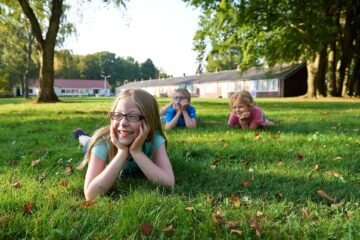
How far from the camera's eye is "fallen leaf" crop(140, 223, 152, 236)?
2.20 metres

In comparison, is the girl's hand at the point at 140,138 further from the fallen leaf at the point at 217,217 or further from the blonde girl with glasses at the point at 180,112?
the blonde girl with glasses at the point at 180,112

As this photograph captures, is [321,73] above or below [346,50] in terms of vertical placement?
below

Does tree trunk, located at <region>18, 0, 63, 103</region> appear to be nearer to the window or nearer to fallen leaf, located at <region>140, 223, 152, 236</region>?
fallen leaf, located at <region>140, 223, 152, 236</region>

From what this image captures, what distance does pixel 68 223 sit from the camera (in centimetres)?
232

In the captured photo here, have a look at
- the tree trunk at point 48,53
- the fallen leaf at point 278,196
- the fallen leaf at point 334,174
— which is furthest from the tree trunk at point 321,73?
the fallen leaf at point 278,196

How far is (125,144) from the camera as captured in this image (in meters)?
2.98

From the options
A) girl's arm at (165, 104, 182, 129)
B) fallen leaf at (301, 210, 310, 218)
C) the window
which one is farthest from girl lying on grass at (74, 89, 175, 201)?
the window

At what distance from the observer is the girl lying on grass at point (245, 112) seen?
672 cm

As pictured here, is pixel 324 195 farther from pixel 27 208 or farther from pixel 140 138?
pixel 27 208

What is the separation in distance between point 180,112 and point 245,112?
53.3 inches

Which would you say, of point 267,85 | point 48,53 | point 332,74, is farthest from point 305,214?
point 267,85

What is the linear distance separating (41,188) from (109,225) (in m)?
1.13

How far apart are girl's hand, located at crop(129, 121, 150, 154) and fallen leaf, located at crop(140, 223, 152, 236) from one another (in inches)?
33.0

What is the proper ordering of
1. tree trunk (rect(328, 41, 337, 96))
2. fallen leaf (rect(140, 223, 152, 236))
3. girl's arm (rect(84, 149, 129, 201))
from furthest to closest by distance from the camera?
1. tree trunk (rect(328, 41, 337, 96))
2. girl's arm (rect(84, 149, 129, 201))
3. fallen leaf (rect(140, 223, 152, 236))
